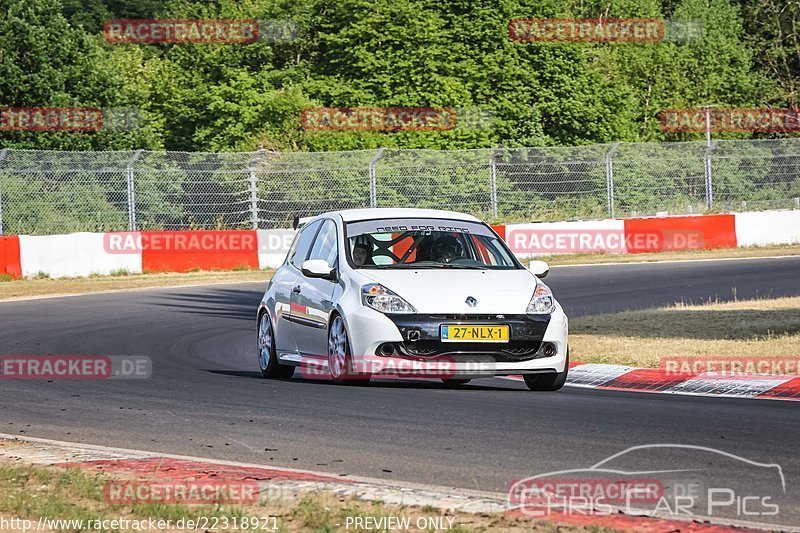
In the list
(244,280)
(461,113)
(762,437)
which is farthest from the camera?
(461,113)

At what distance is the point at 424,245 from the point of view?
11578mm

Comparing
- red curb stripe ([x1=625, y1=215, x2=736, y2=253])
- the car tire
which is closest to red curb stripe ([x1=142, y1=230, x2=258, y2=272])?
red curb stripe ([x1=625, y1=215, x2=736, y2=253])

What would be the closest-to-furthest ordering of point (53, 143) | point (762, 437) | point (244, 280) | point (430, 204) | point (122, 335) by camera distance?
point (762, 437) → point (122, 335) → point (244, 280) → point (430, 204) → point (53, 143)

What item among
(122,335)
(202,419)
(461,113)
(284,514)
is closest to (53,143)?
(461,113)

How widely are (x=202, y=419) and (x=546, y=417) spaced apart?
7.55 ft


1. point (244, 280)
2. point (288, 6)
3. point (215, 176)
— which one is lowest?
point (244, 280)

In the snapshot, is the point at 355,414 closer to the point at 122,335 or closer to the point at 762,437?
the point at 762,437

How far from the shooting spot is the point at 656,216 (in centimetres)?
3222

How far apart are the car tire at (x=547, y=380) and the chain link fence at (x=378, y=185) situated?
17.4 meters
